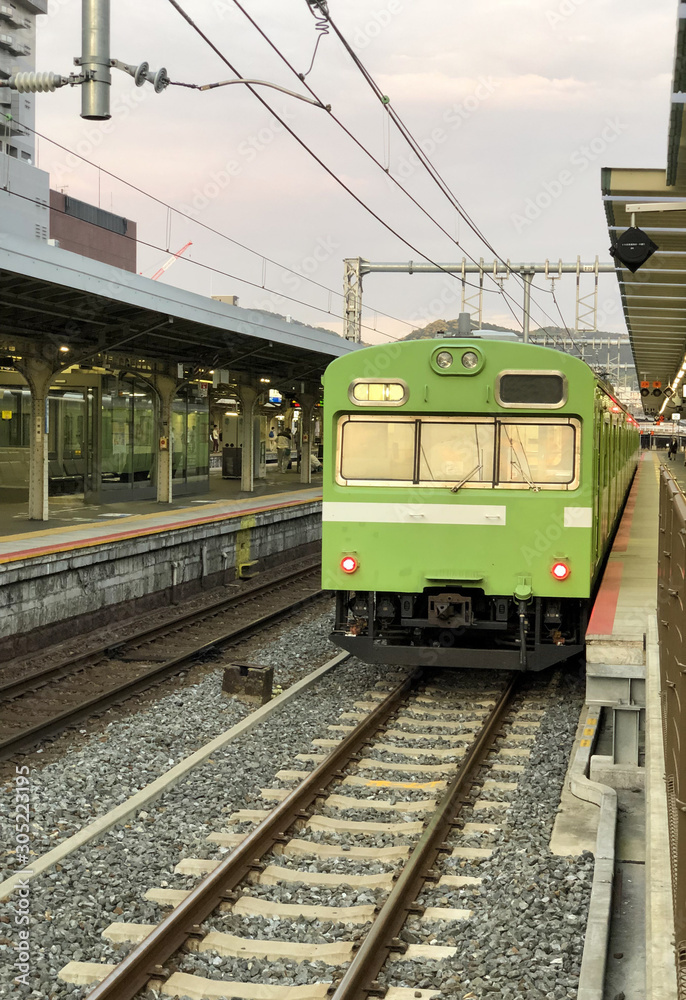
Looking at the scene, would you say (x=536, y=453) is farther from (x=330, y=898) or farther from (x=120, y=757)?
(x=330, y=898)

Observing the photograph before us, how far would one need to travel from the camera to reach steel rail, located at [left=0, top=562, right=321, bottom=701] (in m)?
9.46

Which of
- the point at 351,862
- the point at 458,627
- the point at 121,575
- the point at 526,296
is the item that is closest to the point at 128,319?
the point at 121,575

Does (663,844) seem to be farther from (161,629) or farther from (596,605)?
(161,629)

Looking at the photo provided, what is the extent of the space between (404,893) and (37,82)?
566 cm

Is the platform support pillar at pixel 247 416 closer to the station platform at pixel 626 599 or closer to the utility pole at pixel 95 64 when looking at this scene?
the station platform at pixel 626 599

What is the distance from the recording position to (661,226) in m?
13.0

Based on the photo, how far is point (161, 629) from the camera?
1244 cm

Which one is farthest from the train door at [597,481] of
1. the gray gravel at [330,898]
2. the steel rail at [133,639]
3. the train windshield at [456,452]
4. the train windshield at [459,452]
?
the steel rail at [133,639]

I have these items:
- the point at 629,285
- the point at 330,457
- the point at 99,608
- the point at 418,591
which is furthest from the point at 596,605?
the point at 629,285

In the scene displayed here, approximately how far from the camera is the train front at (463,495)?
816 centimetres

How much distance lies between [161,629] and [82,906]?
7.68 m

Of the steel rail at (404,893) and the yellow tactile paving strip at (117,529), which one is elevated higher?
the yellow tactile paving strip at (117,529)

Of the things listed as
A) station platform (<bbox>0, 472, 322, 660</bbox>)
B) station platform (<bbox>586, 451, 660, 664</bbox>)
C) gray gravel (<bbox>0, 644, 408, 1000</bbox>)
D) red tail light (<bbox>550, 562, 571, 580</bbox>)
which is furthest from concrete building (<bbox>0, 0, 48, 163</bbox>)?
gray gravel (<bbox>0, 644, 408, 1000</bbox>)

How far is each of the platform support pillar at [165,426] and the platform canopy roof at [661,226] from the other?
28.3 ft
